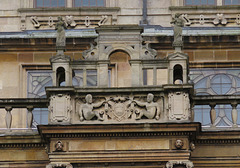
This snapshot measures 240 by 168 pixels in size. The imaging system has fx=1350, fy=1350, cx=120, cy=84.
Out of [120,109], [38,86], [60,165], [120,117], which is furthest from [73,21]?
[60,165]

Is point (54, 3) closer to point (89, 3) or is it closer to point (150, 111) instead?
point (89, 3)

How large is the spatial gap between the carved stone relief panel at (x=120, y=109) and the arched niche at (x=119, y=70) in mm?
5081

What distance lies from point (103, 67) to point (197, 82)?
585 centimetres

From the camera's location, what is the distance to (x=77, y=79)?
41.8 metres

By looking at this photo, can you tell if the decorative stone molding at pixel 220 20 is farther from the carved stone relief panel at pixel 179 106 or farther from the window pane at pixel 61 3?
the carved stone relief panel at pixel 179 106

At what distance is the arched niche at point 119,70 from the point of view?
41438 millimetres

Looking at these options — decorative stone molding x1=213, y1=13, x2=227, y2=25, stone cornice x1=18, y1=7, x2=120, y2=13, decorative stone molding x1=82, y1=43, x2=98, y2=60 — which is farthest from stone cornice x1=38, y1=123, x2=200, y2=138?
stone cornice x1=18, y1=7, x2=120, y2=13

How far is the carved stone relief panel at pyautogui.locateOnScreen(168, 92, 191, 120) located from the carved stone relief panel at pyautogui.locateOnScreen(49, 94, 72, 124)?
270 cm

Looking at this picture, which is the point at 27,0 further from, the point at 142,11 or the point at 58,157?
the point at 58,157

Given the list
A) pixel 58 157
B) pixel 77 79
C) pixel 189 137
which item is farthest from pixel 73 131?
pixel 77 79

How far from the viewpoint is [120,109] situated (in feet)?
119

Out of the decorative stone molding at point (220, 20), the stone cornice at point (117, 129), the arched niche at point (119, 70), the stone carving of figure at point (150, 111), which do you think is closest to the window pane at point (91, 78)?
the arched niche at point (119, 70)

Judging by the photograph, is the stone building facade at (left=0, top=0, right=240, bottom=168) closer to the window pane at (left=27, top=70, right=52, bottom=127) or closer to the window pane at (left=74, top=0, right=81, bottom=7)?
the window pane at (left=27, top=70, right=52, bottom=127)

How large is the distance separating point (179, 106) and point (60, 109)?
10.4 ft
